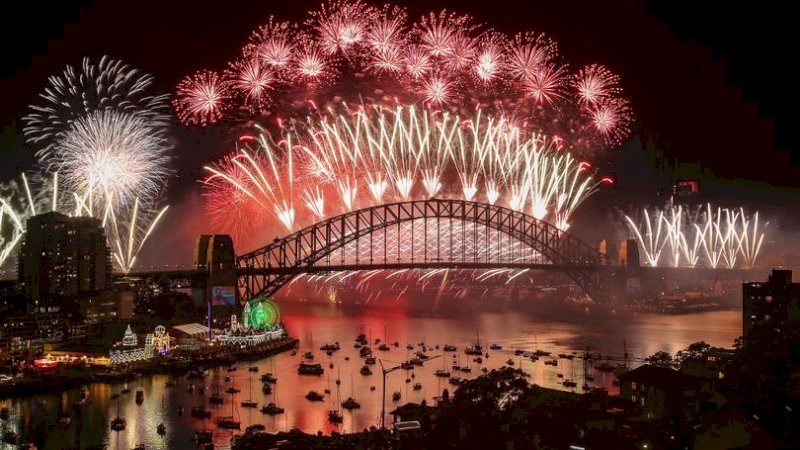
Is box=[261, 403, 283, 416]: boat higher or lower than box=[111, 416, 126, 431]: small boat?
higher

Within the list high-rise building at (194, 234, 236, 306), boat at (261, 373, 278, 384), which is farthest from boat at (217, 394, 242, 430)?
high-rise building at (194, 234, 236, 306)

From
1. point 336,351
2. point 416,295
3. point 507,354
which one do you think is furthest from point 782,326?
point 416,295

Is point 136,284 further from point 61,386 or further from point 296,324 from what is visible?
point 61,386


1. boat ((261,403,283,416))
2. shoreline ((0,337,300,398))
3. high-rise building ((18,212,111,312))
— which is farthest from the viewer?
high-rise building ((18,212,111,312))

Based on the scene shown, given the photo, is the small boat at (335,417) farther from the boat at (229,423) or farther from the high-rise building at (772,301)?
the high-rise building at (772,301)

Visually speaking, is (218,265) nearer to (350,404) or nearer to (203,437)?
(350,404)

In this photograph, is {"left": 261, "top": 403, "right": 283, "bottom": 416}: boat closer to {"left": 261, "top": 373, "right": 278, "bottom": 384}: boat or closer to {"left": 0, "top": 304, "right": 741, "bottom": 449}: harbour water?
{"left": 0, "top": 304, "right": 741, "bottom": 449}: harbour water

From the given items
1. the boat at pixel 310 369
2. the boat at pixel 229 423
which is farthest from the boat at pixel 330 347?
the boat at pixel 229 423
